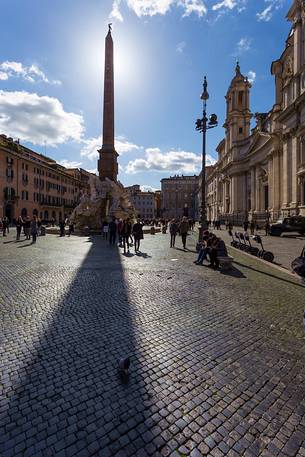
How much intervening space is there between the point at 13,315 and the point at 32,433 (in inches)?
116

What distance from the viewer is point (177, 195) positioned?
408ft

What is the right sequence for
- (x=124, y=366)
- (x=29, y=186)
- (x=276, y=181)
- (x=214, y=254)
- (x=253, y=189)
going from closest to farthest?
(x=124, y=366)
(x=214, y=254)
(x=276, y=181)
(x=253, y=189)
(x=29, y=186)

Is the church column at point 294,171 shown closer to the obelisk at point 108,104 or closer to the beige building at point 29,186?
the obelisk at point 108,104

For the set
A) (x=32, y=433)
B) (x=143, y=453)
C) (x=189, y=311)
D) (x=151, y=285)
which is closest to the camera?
(x=143, y=453)

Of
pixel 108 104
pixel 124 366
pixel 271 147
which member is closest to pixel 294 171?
pixel 271 147

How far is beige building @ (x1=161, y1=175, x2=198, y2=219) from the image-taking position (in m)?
123

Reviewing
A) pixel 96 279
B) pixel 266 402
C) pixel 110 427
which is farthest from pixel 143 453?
pixel 96 279

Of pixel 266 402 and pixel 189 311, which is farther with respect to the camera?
pixel 189 311

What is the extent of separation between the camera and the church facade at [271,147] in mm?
30594

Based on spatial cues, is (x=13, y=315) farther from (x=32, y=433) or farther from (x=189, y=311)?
(x=189, y=311)

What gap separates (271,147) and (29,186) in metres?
46.2

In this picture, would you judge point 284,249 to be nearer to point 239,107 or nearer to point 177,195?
point 239,107

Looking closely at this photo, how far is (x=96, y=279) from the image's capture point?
761 cm

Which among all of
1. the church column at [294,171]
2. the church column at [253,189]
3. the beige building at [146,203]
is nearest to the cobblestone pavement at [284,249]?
the church column at [294,171]
